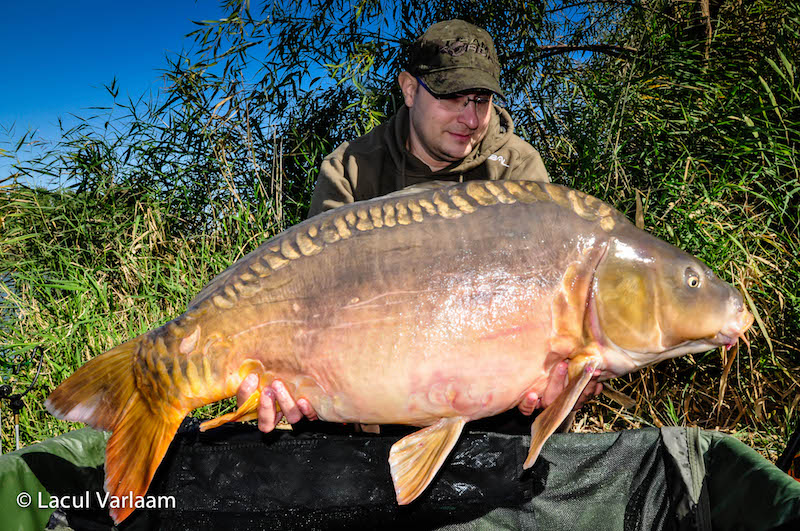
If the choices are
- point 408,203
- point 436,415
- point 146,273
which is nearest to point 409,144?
point 408,203

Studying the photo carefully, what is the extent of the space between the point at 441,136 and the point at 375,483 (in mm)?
1081

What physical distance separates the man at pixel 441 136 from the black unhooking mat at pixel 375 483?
860 millimetres

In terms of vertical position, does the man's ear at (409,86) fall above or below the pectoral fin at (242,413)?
above

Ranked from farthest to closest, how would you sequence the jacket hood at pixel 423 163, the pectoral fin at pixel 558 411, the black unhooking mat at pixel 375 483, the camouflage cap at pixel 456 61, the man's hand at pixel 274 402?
the jacket hood at pixel 423 163
the camouflage cap at pixel 456 61
the black unhooking mat at pixel 375 483
the man's hand at pixel 274 402
the pectoral fin at pixel 558 411

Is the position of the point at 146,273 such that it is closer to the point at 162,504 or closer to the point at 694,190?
the point at 162,504

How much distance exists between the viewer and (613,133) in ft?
9.75

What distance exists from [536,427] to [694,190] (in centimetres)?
191

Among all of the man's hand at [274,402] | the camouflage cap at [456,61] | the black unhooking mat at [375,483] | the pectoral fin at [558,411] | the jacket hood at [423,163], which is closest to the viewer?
the pectoral fin at [558,411]

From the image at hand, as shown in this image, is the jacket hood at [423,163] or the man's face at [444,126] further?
the jacket hood at [423,163]

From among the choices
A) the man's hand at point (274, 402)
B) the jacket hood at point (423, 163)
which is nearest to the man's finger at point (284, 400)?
the man's hand at point (274, 402)

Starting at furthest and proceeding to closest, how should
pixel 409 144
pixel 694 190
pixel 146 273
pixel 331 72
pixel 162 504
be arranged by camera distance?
pixel 331 72, pixel 146 273, pixel 694 190, pixel 409 144, pixel 162 504

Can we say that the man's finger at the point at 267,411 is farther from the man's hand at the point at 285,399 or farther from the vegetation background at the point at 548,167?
the vegetation background at the point at 548,167

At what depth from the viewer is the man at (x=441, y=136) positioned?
1.98m

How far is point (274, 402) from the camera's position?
4.69 ft
